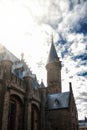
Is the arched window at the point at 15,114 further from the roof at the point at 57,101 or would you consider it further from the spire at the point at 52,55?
the spire at the point at 52,55

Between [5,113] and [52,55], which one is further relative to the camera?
[52,55]

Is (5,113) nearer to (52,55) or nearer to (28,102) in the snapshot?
(28,102)

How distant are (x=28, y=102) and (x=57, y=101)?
9980 mm

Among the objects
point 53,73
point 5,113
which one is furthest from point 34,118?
point 53,73

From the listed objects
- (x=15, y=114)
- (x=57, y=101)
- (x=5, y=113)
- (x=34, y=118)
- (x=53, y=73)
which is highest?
(x=53, y=73)

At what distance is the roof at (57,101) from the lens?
37.6m

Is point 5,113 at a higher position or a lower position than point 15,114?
higher

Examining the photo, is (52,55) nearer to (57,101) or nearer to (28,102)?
(57,101)

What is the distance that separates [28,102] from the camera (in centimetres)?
3048

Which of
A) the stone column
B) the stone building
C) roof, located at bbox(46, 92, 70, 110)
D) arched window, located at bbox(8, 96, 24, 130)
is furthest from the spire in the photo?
the stone column

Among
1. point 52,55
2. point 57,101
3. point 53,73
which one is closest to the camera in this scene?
point 57,101

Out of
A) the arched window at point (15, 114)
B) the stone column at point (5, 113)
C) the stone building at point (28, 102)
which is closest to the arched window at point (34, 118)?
the stone building at point (28, 102)

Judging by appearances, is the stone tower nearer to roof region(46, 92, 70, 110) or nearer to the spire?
the spire

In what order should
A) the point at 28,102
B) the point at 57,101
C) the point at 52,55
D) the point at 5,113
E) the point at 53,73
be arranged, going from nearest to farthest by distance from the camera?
the point at 5,113 < the point at 28,102 < the point at 57,101 < the point at 53,73 < the point at 52,55
